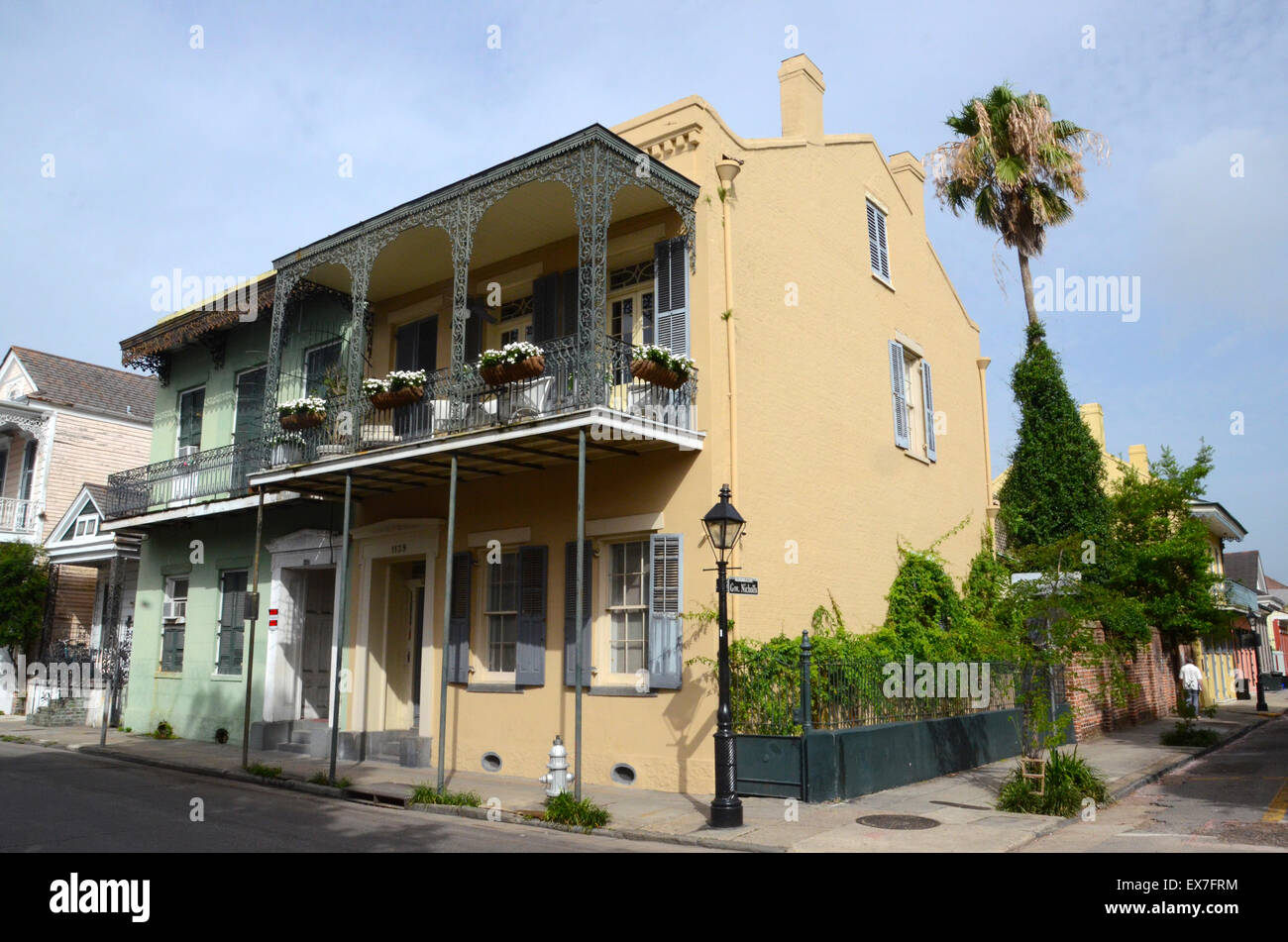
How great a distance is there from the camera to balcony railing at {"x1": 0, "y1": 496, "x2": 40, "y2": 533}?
24203mm

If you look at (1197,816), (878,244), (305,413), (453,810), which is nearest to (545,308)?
(305,413)

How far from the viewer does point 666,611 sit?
38.6 ft

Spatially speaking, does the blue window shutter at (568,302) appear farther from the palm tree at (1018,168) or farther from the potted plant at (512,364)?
the palm tree at (1018,168)

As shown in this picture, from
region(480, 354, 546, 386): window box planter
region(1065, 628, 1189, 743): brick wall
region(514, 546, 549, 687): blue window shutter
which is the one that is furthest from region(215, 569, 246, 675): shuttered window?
region(1065, 628, 1189, 743): brick wall

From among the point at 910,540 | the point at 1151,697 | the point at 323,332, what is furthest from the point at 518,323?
the point at 1151,697

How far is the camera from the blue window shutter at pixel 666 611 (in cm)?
1156

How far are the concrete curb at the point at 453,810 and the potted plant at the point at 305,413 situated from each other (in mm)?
5012

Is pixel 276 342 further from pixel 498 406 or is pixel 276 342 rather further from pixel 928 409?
pixel 928 409

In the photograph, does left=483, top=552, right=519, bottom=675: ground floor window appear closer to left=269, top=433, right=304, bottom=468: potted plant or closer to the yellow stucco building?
the yellow stucco building

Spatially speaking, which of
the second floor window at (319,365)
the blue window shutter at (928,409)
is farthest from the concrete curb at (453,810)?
the blue window shutter at (928,409)

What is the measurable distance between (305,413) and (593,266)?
5.73 meters
